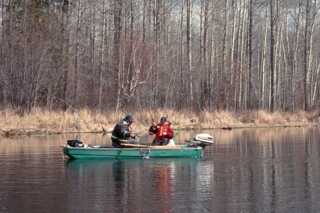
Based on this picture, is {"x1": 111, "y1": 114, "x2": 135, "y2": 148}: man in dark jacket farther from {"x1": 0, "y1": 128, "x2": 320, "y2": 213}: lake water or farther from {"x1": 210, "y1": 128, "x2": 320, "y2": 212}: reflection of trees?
{"x1": 210, "y1": 128, "x2": 320, "y2": 212}: reflection of trees

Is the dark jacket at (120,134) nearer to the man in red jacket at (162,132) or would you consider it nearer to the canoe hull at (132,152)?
the canoe hull at (132,152)

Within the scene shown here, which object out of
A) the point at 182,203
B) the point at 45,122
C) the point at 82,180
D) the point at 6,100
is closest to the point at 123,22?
the point at 6,100

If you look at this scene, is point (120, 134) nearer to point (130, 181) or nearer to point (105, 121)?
point (130, 181)

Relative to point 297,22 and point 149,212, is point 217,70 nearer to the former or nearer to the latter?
point 297,22

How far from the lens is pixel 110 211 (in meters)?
15.8

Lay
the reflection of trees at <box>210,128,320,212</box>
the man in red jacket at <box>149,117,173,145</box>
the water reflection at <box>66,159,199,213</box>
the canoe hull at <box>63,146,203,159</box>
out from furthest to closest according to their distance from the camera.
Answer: the man in red jacket at <box>149,117,173,145</box>, the canoe hull at <box>63,146,203,159</box>, the water reflection at <box>66,159,199,213</box>, the reflection of trees at <box>210,128,320,212</box>

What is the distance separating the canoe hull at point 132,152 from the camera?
2775cm

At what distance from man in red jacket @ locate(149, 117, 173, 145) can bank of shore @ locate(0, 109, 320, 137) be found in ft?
40.8

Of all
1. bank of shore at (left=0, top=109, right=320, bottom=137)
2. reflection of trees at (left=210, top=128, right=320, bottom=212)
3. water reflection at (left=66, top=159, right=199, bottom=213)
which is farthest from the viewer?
bank of shore at (left=0, top=109, right=320, bottom=137)

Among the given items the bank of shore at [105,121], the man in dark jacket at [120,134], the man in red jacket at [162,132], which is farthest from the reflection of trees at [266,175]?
the bank of shore at [105,121]

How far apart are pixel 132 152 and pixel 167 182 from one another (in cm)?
756

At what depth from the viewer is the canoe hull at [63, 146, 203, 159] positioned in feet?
91.0

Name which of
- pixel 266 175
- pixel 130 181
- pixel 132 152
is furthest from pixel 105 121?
pixel 130 181

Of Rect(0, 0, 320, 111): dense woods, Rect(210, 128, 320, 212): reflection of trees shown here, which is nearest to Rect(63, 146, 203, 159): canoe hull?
Rect(210, 128, 320, 212): reflection of trees
